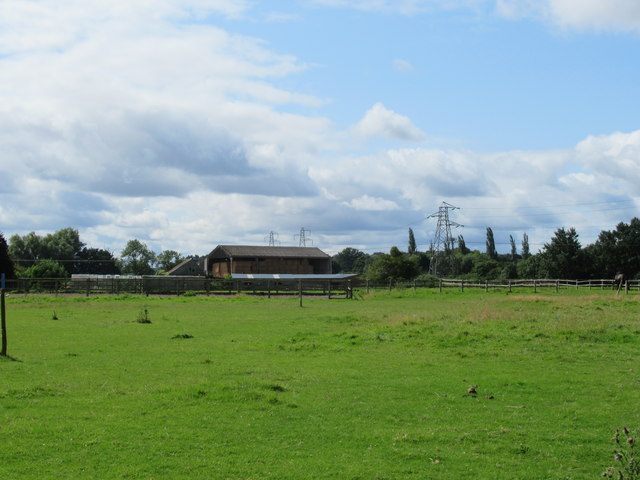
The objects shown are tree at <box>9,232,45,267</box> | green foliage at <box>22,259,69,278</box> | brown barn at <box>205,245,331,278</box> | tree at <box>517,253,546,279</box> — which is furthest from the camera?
tree at <box>9,232,45,267</box>

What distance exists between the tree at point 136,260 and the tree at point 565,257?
108806 millimetres

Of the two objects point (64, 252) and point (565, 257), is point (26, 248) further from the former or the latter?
point (565, 257)

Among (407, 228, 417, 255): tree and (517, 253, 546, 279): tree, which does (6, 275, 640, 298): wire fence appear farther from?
(407, 228, 417, 255): tree

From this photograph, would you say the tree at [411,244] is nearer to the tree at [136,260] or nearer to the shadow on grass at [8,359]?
the tree at [136,260]

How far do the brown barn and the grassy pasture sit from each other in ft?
299

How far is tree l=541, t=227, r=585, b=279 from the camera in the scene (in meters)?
104

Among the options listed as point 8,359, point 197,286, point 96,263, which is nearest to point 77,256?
point 96,263

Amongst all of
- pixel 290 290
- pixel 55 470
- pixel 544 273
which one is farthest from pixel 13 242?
pixel 55 470

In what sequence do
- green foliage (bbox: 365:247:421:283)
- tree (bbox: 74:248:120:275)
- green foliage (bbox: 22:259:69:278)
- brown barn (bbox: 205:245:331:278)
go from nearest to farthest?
green foliage (bbox: 22:259:69:278)
green foliage (bbox: 365:247:421:283)
brown barn (bbox: 205:245:331:278)
tree (bbox: 74:248:120:275)

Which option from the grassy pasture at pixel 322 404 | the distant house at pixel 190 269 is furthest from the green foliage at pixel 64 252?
the grassy pasture at pixel 322 404

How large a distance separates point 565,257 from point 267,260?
51812 millimetres

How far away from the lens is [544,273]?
106 meters

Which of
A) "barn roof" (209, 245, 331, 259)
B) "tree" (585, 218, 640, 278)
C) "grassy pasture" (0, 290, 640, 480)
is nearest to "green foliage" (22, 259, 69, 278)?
"barn roof" (209, 245, 331, 259)

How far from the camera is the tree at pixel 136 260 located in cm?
17250
